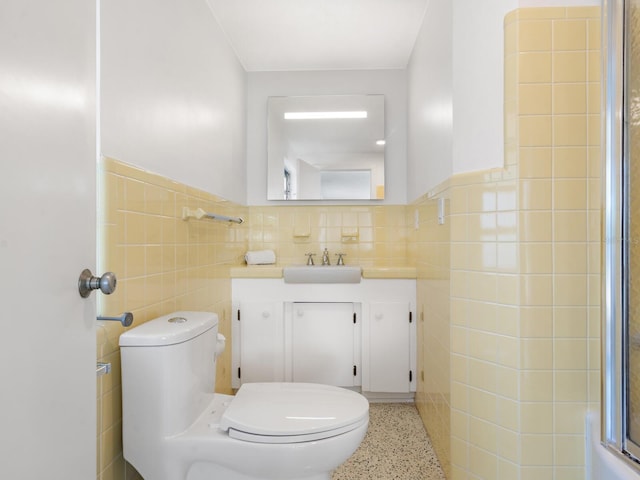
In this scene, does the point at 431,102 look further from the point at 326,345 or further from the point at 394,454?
the point at 394,454

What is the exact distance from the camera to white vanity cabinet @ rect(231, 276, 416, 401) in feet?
7.09

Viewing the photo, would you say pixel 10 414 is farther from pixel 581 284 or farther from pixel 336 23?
pixel 336 23

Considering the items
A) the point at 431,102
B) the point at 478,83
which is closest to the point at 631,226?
the point at 478,83

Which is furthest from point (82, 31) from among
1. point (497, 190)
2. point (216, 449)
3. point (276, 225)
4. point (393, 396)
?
point (393, 396)

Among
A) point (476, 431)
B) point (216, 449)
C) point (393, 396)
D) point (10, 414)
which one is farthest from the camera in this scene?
point (393, 396)

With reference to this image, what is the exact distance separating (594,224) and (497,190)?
33 centimetres

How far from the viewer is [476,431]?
4.35 ft

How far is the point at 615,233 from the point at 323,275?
142 cm

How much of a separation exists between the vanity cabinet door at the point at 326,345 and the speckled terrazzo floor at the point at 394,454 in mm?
304

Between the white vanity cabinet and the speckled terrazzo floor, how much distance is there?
203mm

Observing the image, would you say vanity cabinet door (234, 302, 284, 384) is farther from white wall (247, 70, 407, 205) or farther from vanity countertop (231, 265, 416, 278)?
white wall (247, 70, 407, 205)

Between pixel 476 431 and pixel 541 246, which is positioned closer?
pixel 541 246

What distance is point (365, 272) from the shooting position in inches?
85.1

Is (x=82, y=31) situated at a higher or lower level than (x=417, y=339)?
higher
